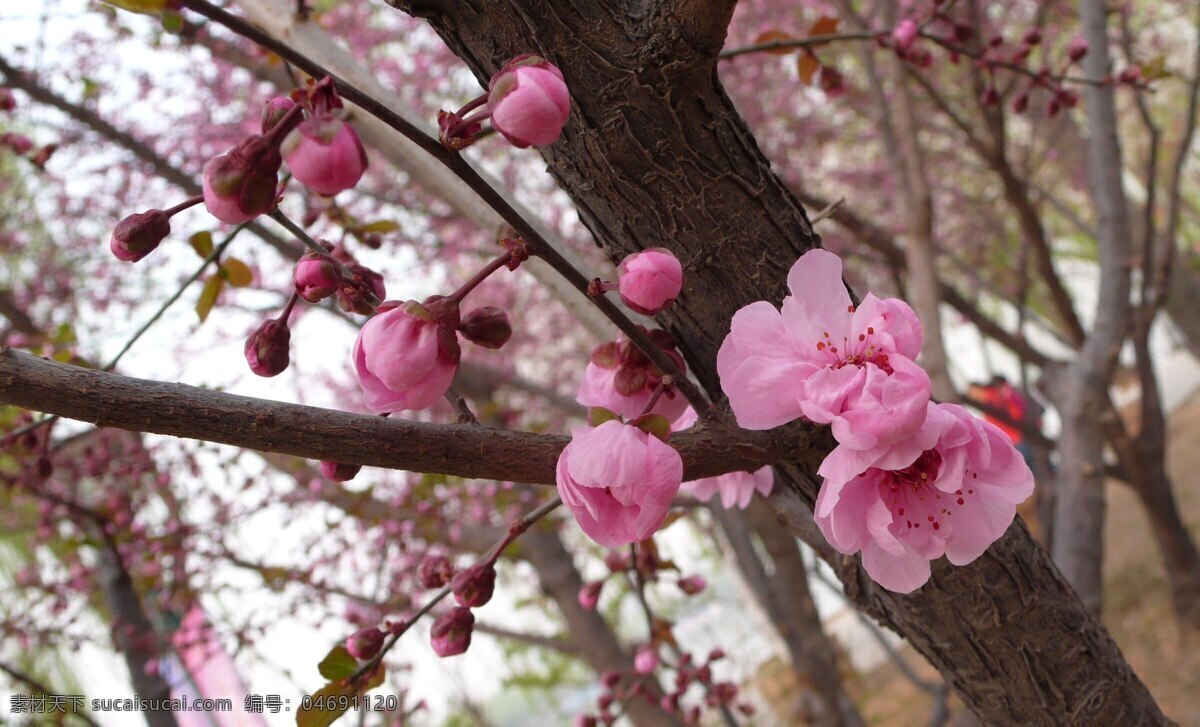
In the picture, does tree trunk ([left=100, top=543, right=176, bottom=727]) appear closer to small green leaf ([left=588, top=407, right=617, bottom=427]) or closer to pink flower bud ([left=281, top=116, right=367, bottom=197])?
small green leaf ([left=588, top=407, right=617, bottom=427])

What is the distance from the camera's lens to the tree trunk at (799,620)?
2602mm

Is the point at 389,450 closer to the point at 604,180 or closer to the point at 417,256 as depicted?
the point at 604,180

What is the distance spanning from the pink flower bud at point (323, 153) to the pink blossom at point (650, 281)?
20cm

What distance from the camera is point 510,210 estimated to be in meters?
0.51

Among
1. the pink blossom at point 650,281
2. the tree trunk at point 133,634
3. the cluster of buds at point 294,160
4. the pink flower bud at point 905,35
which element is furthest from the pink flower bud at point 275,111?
the tree trunk at point 133,634

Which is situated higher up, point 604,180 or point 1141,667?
point 604,180

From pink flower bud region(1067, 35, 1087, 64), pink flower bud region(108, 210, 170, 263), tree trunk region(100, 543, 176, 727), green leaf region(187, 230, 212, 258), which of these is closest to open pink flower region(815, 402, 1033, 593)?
pink flower bud region(108, 210, 170, 263)

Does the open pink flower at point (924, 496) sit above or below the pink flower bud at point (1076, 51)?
below

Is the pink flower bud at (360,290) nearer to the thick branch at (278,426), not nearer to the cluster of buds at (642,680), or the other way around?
the thick branch at (278,426)

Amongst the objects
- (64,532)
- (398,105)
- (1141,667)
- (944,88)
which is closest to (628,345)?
(398,105)

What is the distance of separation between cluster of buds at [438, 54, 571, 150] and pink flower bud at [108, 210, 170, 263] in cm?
21

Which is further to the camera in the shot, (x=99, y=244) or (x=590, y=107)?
(x=99, y=244)

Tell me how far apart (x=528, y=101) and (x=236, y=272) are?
685 mm

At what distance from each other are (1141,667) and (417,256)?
14.1 ft
